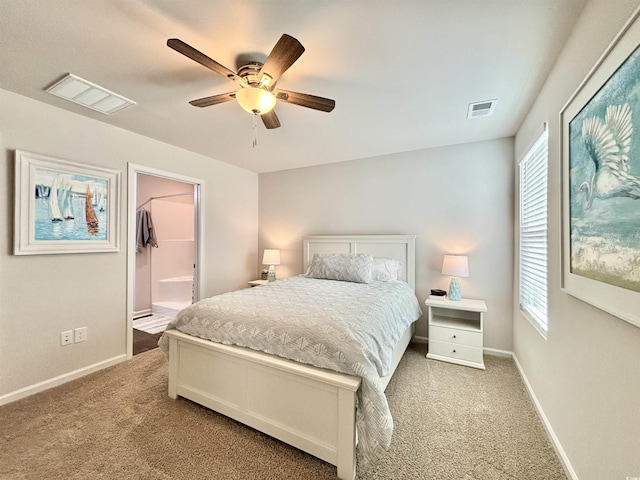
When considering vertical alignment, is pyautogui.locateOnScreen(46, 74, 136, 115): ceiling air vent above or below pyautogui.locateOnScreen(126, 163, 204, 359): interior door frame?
above

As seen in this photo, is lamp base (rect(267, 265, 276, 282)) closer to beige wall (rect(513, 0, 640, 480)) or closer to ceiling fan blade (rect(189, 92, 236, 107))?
ceiling fan blade (rect(189, 92, 236, 107))

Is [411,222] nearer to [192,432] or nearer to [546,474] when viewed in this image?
[546,474]

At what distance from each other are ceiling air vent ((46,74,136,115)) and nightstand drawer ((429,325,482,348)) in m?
3.61

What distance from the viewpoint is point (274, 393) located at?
1646mm

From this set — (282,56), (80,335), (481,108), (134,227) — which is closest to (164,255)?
(134,227)

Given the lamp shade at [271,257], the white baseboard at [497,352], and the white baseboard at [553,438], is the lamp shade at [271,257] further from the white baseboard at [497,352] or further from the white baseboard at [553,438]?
the white baseboard at [553,438]

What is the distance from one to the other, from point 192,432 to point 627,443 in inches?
86.4

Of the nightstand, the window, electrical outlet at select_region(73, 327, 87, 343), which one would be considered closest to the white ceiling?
the window

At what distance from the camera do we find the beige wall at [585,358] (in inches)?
38.8

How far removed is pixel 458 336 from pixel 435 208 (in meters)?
1.50

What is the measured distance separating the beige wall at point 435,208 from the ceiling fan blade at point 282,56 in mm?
2306

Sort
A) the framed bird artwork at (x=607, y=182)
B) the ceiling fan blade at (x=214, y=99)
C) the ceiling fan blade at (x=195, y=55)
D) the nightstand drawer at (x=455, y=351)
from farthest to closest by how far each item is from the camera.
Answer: the nightstand drawer at (x=455, y=351) < the ceiling fan blade at (x=214, y=99) < the ceiling fan blade at (x=195, y=55) < the framed bird artwork at (x=607, y=182)

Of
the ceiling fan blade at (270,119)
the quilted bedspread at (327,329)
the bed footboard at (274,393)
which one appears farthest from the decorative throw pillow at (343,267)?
the ceiling fan blade at (270,119)

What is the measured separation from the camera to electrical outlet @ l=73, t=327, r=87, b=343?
2.43 m
